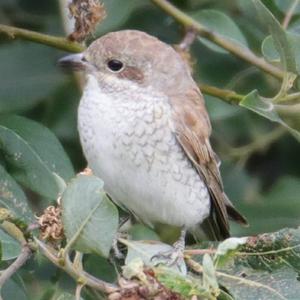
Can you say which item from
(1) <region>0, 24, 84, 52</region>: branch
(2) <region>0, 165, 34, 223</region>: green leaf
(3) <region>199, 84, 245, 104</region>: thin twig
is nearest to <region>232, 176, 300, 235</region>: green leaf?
(3) <region>199, 84, 245, 104</region>: thin twig

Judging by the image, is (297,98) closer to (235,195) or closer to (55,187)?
(55,187)

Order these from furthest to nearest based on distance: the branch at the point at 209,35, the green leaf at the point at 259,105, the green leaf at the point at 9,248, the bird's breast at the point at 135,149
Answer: the branch at the point at 209,35
the bird's breast at the point at 135,149
the green leaf at the point at 259,105
the green leaf at the point at 9,248

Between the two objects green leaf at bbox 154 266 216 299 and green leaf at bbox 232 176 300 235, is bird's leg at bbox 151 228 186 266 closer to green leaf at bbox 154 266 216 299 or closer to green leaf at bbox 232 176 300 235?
green leaf at bbox 154 266 216 299

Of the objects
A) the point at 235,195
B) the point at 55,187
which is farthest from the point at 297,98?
the point at 235,195

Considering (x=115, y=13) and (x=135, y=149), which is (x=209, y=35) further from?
(x=135, y=149)

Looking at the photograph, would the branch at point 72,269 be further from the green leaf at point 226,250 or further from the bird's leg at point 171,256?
the bird's leg at point 171,256

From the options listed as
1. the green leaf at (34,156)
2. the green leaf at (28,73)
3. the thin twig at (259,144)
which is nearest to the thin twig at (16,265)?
the green leaf at (34,156)
